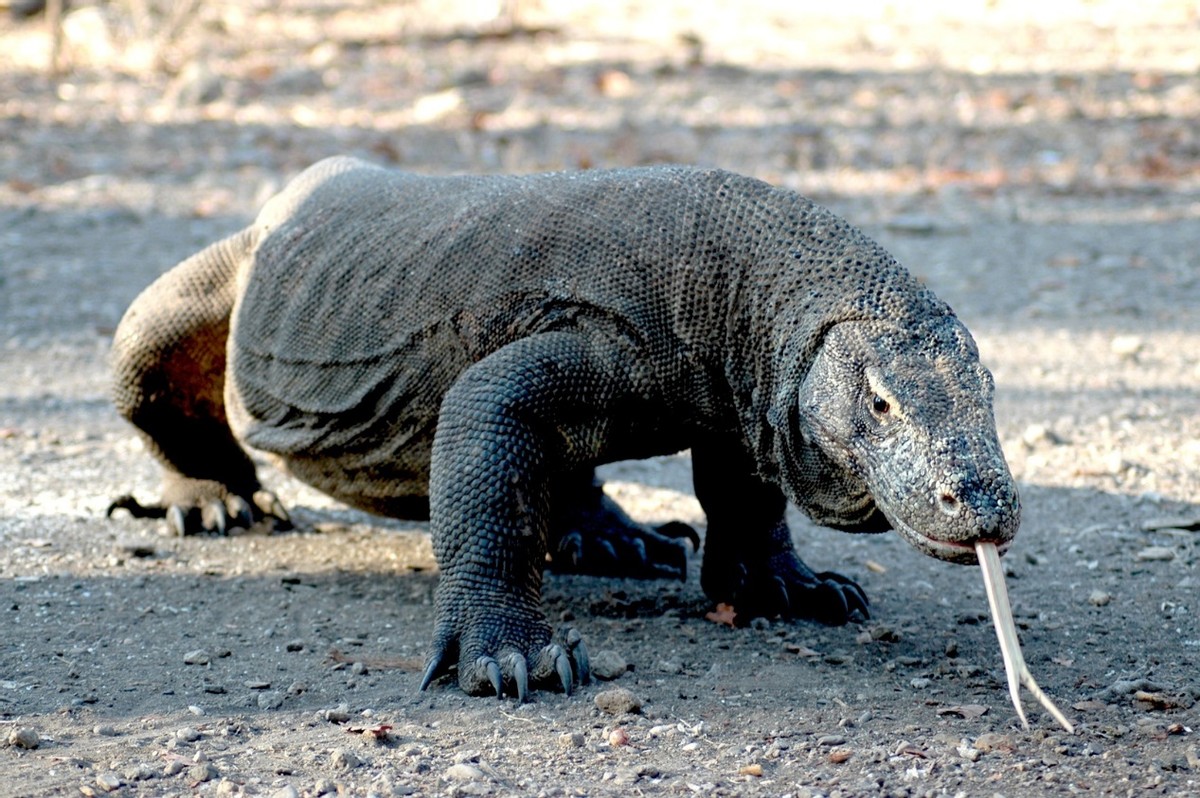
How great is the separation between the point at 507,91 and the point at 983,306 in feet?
21.3

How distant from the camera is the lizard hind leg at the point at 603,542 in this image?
15.5 ft

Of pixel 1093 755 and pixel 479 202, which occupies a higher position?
pixel 479 202

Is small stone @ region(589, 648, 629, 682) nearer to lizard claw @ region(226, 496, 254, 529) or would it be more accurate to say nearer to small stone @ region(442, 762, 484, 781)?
small stone @ region(442, 762, 484, 781)

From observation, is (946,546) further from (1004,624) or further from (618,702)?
(618,702)

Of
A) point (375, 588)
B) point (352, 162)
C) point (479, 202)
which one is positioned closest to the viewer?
point (479, 202)

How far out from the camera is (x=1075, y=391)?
6473mm

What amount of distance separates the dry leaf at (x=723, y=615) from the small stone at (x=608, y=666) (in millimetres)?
507

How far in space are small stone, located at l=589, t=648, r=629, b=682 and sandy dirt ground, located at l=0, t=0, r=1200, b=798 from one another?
0.05 feet

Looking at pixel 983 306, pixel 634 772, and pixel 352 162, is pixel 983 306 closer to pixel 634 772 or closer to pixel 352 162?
pixel 352 162

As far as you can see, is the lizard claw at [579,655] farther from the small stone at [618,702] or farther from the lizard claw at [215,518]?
the lizard claw at [215,518]

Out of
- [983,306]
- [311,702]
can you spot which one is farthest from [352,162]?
[983,306]

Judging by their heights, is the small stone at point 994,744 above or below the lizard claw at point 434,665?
above

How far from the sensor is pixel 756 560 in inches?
170

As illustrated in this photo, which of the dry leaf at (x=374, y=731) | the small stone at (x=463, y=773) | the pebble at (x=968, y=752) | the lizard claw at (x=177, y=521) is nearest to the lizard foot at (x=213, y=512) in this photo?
the lizard claw at (x=177, y=521)
